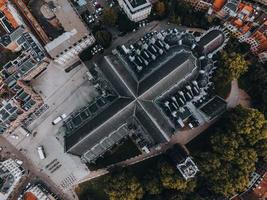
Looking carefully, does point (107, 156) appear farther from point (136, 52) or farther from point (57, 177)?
point (136, 52)

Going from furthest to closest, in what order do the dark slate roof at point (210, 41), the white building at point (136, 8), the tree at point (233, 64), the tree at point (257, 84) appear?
the tree at point (257, 84)
the white building at point (136, 8)
the tree at point (233, 64)
the dark slate roof at point (210, 41)

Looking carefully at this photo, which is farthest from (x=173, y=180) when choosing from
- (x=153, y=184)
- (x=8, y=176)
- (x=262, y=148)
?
(x=8, y=176)

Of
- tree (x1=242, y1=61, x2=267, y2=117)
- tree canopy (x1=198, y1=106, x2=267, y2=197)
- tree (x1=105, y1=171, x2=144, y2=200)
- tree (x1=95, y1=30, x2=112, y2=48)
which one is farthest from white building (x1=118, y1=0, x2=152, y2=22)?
tree (x1=105, y1=171, x2=144, y2=200)

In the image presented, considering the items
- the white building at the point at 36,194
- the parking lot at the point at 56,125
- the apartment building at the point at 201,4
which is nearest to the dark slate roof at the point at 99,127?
the parking lot at the point at 56,125

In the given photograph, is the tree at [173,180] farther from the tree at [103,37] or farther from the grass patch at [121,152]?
the tree at [103,37]

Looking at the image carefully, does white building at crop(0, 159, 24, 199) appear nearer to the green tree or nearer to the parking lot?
the parking lot

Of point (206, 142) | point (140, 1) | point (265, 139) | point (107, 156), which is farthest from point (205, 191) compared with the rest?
point (140, 1)
